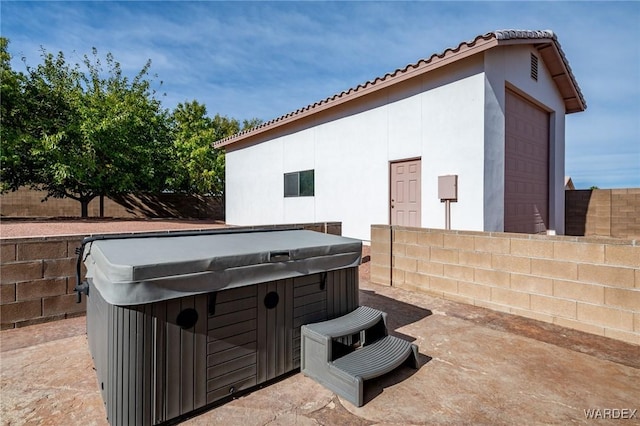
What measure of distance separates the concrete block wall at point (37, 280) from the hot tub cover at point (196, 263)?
1.35 meters

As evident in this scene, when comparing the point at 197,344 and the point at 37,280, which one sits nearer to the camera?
the point at 197,344

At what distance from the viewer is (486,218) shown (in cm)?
593

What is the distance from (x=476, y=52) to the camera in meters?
5.61

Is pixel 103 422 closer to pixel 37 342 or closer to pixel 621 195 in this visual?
pixel 37 342

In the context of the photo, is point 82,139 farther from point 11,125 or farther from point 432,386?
point 432,386

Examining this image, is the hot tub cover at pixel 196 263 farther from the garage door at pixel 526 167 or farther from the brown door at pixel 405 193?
the garage door at pixel 526 167

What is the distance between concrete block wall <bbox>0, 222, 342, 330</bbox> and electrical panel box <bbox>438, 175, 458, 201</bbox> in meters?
5.92

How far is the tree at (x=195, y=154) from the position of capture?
1614cm

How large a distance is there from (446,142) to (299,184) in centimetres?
481

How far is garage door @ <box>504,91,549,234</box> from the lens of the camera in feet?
A: 22.1

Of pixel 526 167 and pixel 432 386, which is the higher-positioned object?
pixel 526 167

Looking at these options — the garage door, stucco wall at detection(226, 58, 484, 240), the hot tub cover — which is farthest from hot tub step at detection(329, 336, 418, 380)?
the garage door

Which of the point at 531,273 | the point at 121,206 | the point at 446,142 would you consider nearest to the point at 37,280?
the point at 531,273

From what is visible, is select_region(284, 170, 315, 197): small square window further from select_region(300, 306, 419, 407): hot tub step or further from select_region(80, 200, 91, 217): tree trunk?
select_region(80, 200, 91, 217): tree trunk
